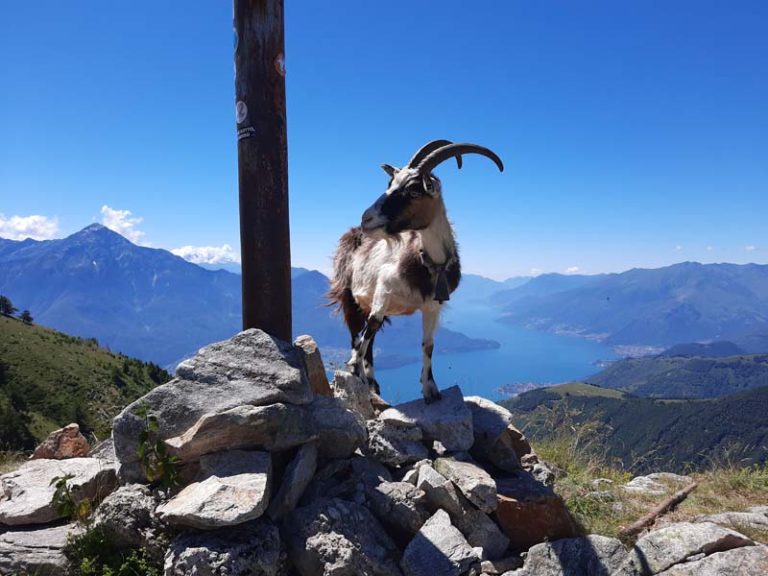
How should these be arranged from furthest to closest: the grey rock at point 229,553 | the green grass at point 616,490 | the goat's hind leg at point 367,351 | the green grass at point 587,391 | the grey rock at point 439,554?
the green grass at point 587,391 < the goat's hind leg at point 367,351 < the green grass at point 616,490 < the grey rock at point 439,554 < the grey rock at point 229,553

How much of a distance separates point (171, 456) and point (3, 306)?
10615 centimetres

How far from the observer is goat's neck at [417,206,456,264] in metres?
6.25

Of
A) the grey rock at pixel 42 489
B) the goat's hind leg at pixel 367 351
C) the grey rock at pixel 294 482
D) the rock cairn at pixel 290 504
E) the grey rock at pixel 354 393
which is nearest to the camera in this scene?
the rock cairn at pixel 290 504

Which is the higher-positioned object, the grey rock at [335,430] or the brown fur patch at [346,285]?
the brown fur patch at [346,285]

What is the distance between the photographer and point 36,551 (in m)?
3.89

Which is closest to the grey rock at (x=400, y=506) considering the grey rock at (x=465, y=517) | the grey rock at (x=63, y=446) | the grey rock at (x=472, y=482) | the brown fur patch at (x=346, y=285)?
the grey rock at (x=465, y=517)

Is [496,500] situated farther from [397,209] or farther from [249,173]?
[249,173]

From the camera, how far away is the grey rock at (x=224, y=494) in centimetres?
349

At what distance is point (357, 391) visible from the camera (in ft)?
21.2

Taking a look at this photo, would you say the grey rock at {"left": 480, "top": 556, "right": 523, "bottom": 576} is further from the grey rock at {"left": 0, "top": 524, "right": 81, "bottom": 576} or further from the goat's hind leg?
the grey rock at {"left": 0, "top": 524, "right": 81, "bottom": 576}

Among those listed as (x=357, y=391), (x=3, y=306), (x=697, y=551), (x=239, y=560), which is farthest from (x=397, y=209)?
(x=3, y=306)

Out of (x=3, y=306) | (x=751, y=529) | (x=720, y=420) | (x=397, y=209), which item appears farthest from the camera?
(x=720, y=420)

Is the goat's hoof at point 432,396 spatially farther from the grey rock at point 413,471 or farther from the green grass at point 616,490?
the green grass at point 616,490

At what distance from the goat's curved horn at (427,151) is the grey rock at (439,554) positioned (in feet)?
13.4
